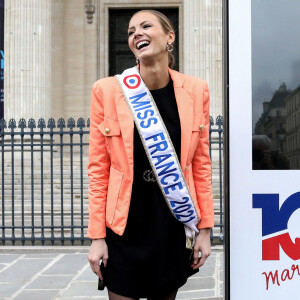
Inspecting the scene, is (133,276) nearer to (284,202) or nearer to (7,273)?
(284,202)

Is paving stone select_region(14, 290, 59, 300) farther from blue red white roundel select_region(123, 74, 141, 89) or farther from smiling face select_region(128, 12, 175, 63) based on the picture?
smiling face select_region(128, 12, 175, 63)

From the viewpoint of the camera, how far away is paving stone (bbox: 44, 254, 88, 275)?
21.3ft

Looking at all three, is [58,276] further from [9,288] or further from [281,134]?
[281,134]

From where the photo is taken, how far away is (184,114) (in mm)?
2369

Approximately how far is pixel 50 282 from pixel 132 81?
154 inches

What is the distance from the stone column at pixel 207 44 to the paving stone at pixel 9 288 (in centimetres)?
945

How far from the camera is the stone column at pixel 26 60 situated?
14.8 meters

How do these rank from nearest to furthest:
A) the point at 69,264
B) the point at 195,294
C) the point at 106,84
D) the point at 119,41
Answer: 1. the point at 106,84
2. the point at 195,294
3. the point at 69,264
4. the point at 119,41

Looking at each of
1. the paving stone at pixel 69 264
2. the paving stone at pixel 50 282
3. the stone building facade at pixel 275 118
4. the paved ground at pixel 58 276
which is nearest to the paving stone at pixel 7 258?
the paved ground at pixel 58 276

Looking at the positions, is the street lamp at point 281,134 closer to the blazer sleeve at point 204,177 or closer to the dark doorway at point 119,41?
the blazer sleeve at point 204,177

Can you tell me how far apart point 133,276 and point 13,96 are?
12924mm

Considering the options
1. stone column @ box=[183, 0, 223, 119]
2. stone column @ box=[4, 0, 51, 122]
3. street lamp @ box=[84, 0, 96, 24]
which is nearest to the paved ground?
stone column @ box=[4, 0, 51, 122]

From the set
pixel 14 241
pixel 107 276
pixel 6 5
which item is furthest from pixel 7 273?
pixel 6 5

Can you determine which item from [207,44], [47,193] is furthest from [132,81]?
[207,44]
